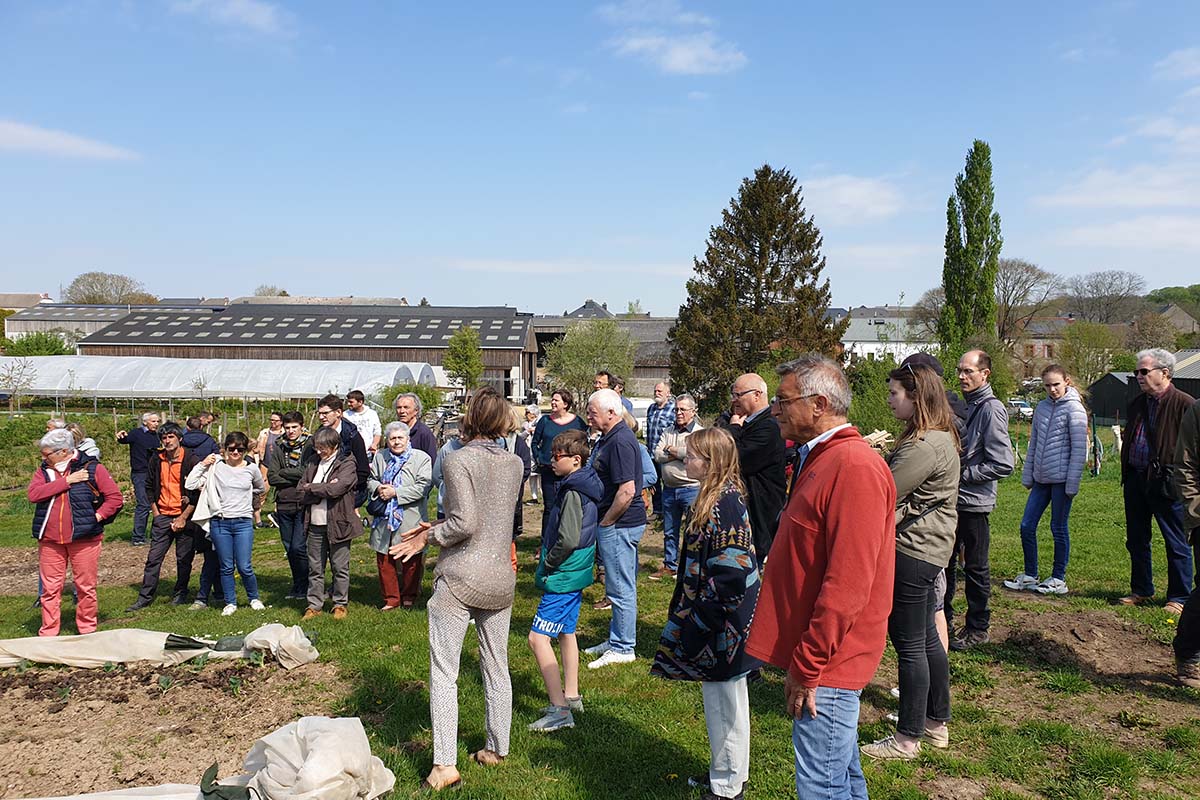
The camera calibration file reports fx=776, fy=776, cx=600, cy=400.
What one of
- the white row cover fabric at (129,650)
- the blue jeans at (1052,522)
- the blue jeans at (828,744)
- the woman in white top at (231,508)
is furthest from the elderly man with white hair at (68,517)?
the blue jeans at (1052,522)

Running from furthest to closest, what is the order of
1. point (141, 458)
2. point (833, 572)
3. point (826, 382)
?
point (141, 458)
point (826, 382)
point (833, 572)

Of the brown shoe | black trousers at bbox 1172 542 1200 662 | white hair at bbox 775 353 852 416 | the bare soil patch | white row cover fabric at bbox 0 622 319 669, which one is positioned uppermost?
white hair at bbox 775 353 852 416

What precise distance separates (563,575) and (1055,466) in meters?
5.30

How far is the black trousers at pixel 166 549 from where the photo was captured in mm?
8461

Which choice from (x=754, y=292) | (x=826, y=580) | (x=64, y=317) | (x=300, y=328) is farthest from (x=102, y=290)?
(x=826, y=580)

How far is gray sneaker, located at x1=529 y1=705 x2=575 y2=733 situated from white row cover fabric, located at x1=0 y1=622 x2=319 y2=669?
2419 millimetres

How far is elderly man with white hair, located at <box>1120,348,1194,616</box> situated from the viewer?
6613mm

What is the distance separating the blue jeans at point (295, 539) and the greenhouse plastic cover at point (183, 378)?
2453cm

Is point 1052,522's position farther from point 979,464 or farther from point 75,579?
point 75,579

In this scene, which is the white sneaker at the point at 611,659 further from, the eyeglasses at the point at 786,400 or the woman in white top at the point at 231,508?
the woman in white top at the point at 231,508

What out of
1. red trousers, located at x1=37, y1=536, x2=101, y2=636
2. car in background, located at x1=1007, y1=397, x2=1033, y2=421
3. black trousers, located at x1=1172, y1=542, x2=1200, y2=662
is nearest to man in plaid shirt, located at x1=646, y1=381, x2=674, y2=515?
black trousers, located at x1=1172, y1=542, x2=1200, y2=662

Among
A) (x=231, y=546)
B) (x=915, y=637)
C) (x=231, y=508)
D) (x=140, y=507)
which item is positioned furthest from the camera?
(x=140, y=507)

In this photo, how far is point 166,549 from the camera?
8.45 meters

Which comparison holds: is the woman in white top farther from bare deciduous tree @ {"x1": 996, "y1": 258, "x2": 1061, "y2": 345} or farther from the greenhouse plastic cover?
bare deciduous tree @ {"x1": 996, "y1": 258, "x2": 1061, "y2": 345}
